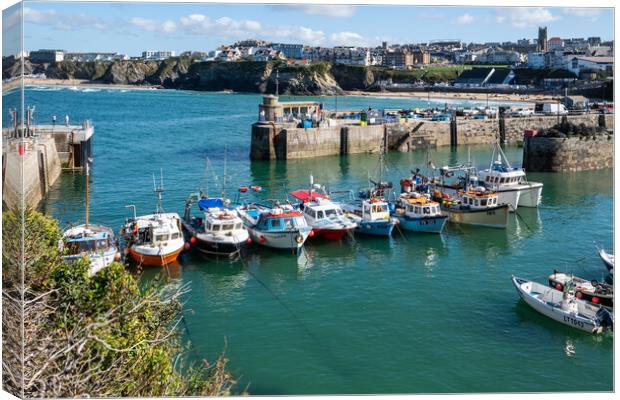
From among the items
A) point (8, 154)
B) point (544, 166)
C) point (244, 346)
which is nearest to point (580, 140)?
point (544, 166)

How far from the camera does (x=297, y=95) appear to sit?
11338 cm

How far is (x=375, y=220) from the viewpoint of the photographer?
26625mm

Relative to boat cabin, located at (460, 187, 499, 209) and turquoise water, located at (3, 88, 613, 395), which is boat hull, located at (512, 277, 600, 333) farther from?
boat cabin, located at (460, 187, 499, 209)

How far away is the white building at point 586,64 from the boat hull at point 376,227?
55789 millimetres

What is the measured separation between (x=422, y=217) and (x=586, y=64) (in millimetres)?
72215

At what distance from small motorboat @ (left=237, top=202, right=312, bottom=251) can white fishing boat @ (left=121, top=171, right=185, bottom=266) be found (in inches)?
106

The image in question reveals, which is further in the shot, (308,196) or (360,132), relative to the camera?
(360,132)

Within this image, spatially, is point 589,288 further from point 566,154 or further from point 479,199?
point 566,154

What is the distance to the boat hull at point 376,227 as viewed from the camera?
26500mm

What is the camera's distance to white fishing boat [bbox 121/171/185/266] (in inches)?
877

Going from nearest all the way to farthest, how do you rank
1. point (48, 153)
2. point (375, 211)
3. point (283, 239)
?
point (283, 239) < point (375, 211) < point (48, 153)

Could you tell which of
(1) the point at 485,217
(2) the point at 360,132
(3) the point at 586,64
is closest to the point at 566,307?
(1) the point at 485,217

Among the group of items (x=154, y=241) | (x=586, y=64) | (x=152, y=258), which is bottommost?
(x=152, y=258)

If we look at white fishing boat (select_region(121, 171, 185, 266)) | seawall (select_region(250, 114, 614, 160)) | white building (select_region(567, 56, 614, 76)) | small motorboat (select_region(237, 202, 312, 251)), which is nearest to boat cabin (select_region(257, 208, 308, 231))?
small motorboat (select_region(237, 202, 312, 251))
